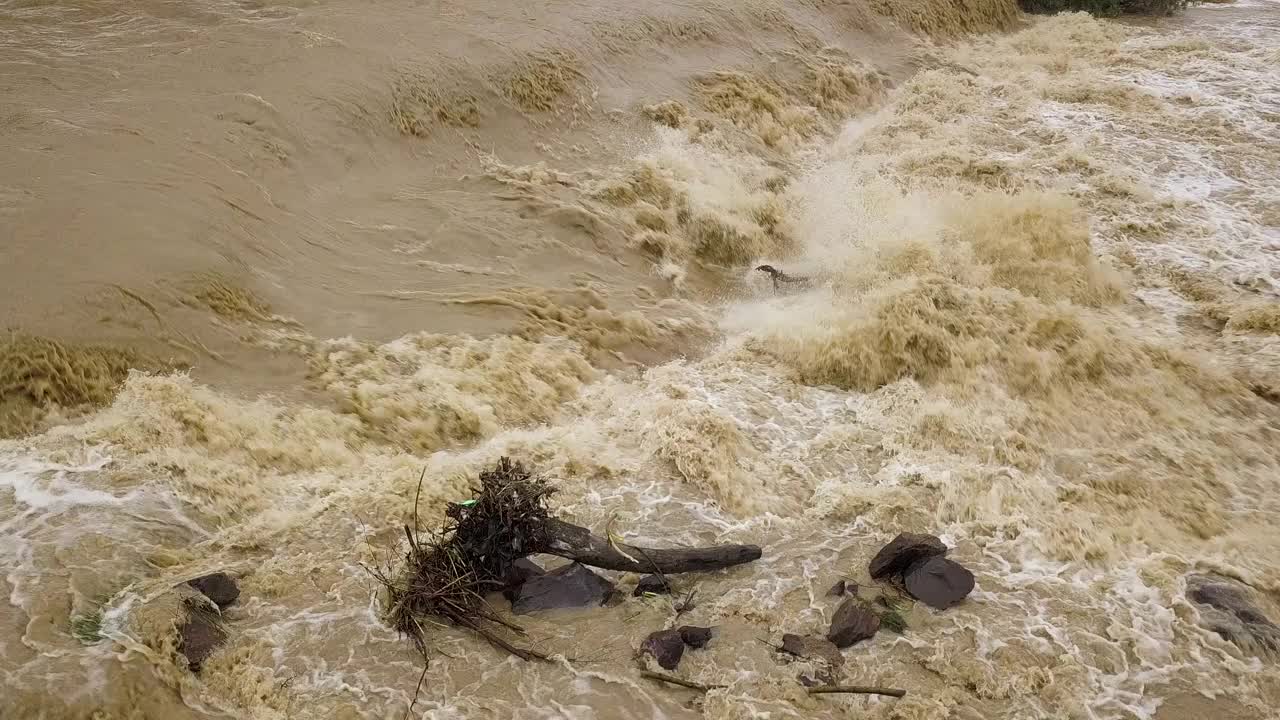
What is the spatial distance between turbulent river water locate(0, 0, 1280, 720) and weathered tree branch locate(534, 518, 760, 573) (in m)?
0.08

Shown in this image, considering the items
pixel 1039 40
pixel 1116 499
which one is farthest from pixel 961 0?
pixel 1116 499

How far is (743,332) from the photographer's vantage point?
6.83 m

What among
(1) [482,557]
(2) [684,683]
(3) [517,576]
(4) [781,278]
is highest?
(4) [781,278]

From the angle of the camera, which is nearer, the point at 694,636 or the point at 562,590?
the point at 694,636

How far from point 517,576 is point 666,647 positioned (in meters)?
0.73

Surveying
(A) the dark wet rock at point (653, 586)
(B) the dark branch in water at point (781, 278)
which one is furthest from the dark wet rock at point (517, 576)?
(B) the dark branch in water at point (781, 278)

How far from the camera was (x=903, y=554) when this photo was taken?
4297 mm

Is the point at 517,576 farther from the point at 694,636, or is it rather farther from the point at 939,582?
the point at 939,582

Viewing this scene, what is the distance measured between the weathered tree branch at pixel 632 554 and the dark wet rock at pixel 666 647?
0.45 metres

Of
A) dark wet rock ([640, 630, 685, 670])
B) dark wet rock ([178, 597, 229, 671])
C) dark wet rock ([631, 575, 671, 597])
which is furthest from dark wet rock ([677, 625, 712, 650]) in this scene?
dark wet rock ([178, 597, 229, 671])

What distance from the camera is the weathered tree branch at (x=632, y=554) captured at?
13.8 ft

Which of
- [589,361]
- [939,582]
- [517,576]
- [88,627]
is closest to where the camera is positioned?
[88,627]

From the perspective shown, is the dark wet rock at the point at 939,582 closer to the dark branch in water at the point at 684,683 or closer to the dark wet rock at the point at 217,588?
the dark branch in water at the point at 684,683

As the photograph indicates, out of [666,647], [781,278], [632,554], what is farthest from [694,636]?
[781,278]
